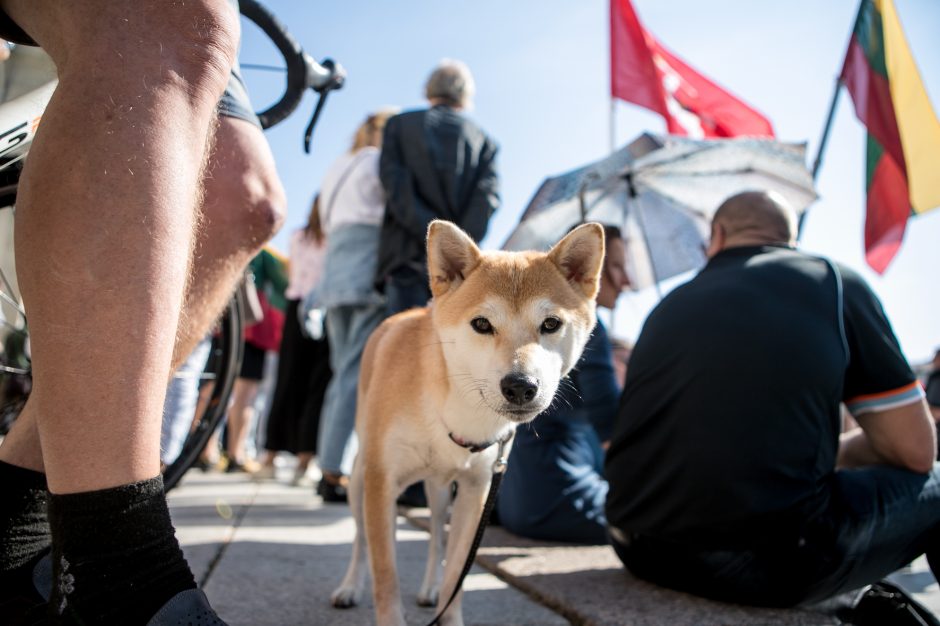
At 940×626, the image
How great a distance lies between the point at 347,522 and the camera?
3625 millimetres

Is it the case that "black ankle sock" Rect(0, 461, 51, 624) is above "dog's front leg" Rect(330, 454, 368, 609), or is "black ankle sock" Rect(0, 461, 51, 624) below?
above

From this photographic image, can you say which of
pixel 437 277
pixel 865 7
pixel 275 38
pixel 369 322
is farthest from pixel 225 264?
pixel 865 7

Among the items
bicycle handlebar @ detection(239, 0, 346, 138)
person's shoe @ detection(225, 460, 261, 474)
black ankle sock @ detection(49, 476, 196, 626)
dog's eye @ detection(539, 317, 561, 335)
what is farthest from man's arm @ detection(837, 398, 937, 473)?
person's shoe @ detection(225, 460, 261, 474)

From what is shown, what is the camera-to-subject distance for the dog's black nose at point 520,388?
162 centimetres

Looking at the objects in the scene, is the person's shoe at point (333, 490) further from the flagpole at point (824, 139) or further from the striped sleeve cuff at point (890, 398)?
the flagpole at point (824, 139)

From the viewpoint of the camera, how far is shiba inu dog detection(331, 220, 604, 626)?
1742 mm

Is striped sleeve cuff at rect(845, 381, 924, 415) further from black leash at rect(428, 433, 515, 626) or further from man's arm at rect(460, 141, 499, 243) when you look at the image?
man's arm at rect(460, 141, 499, 243)

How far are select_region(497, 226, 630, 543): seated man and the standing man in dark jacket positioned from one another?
1.06 metres

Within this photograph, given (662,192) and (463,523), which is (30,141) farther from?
(662,192)

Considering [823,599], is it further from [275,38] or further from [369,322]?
[369,322]

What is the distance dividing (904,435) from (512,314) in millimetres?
1566

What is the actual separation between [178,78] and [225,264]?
0.67 meters

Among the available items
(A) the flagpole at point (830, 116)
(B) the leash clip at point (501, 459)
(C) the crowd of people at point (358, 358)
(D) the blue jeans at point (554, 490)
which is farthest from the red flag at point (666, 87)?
(B) the leash clip at point (501, 459)

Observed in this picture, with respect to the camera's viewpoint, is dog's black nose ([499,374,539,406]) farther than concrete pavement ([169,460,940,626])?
No
